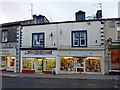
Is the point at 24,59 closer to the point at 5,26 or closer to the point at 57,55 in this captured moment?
the point at 57,55

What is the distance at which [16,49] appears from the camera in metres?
17.0

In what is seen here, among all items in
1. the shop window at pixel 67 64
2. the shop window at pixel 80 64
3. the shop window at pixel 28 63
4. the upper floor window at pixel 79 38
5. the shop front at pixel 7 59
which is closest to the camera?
the upper floor window at pixel 79 38

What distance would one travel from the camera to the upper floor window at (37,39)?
16344 mm

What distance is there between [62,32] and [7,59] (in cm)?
992

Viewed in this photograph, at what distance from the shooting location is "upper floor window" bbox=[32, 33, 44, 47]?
16344 millimetres

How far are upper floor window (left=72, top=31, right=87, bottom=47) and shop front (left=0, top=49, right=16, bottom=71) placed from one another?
917cm

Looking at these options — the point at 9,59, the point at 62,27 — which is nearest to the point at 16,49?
the point at 9,59

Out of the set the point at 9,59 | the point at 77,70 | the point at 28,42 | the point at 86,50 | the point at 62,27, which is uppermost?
the point at 62,27

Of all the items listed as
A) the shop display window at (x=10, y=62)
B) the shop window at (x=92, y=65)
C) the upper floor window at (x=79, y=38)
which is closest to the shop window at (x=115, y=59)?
the shop window at (x=92, y=65)

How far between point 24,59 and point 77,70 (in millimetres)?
7778

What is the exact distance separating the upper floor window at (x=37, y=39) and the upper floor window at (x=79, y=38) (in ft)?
14.9

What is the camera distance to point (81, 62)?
1516 cm

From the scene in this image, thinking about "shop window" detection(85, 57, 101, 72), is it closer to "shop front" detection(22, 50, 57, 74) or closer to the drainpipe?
"shop front" detection(22, 50, 57, 74)

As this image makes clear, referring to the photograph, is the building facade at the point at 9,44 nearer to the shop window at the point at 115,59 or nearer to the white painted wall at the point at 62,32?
the white painted wall at the point at 62,32
